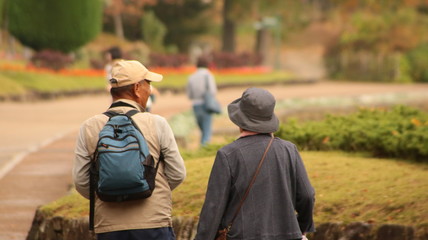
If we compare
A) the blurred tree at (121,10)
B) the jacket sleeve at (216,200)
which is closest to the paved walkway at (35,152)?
the jacket sleeve at (216,200)

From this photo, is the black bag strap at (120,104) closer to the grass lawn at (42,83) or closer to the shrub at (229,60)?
the grass lawn at (42,83)

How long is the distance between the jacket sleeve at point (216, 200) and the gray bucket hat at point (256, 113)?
0.20 metres

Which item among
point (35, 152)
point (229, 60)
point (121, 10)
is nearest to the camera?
point (35, 152)

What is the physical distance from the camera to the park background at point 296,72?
7.25 m

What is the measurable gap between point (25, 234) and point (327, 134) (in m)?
3.30

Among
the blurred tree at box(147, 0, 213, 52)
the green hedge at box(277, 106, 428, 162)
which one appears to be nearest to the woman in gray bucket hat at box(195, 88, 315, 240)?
the green hedge at box(277, 106, 428, 162)

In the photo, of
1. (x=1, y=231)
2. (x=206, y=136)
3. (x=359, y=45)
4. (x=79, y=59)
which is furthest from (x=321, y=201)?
(x=359, y=45)

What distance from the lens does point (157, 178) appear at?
4754 mm

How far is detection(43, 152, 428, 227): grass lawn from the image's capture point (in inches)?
254

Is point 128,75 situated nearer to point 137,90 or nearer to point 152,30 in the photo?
point 137,90

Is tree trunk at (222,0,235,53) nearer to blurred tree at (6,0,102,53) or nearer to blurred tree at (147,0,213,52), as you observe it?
blurred tree at (147,0,213,52)

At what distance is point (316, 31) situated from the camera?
62.3 metres

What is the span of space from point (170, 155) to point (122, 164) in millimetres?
363

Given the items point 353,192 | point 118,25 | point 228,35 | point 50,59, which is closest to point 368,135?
point 353,192
